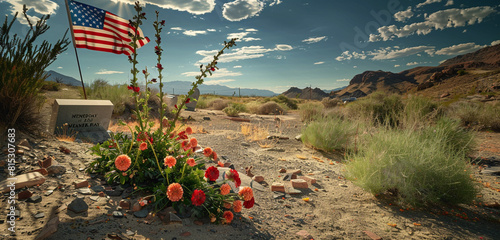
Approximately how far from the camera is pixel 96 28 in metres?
7.12

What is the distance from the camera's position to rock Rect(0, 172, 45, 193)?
7.20 ft

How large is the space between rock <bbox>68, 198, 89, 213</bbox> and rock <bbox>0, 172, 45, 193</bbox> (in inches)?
24.7

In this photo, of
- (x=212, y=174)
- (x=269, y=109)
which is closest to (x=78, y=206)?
(x=212, y=174)

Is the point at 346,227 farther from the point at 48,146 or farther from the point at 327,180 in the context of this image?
the point at 48,146

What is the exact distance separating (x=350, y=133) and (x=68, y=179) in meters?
5.94

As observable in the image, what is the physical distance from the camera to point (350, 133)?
6273mm

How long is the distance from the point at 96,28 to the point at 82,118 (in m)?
3.00

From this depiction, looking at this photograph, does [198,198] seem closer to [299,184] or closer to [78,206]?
[78,206]

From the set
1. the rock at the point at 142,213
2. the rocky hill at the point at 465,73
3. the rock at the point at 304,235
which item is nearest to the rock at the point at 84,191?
the rock at the point at 142,213

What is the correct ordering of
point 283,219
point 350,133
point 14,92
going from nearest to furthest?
point 283,219
point 14,92
point 350,133

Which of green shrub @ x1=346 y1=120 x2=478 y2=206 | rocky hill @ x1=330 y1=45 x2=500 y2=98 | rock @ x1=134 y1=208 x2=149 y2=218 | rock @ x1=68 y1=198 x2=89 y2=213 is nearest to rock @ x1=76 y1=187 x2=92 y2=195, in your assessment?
rock @ x1=68 y1=198 x2=89 y2=213

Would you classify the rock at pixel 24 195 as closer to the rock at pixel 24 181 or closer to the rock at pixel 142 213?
the rock at pixel 24 181

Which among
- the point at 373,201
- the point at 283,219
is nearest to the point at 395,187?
the point at 373,201

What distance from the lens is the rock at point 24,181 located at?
2195 mm
